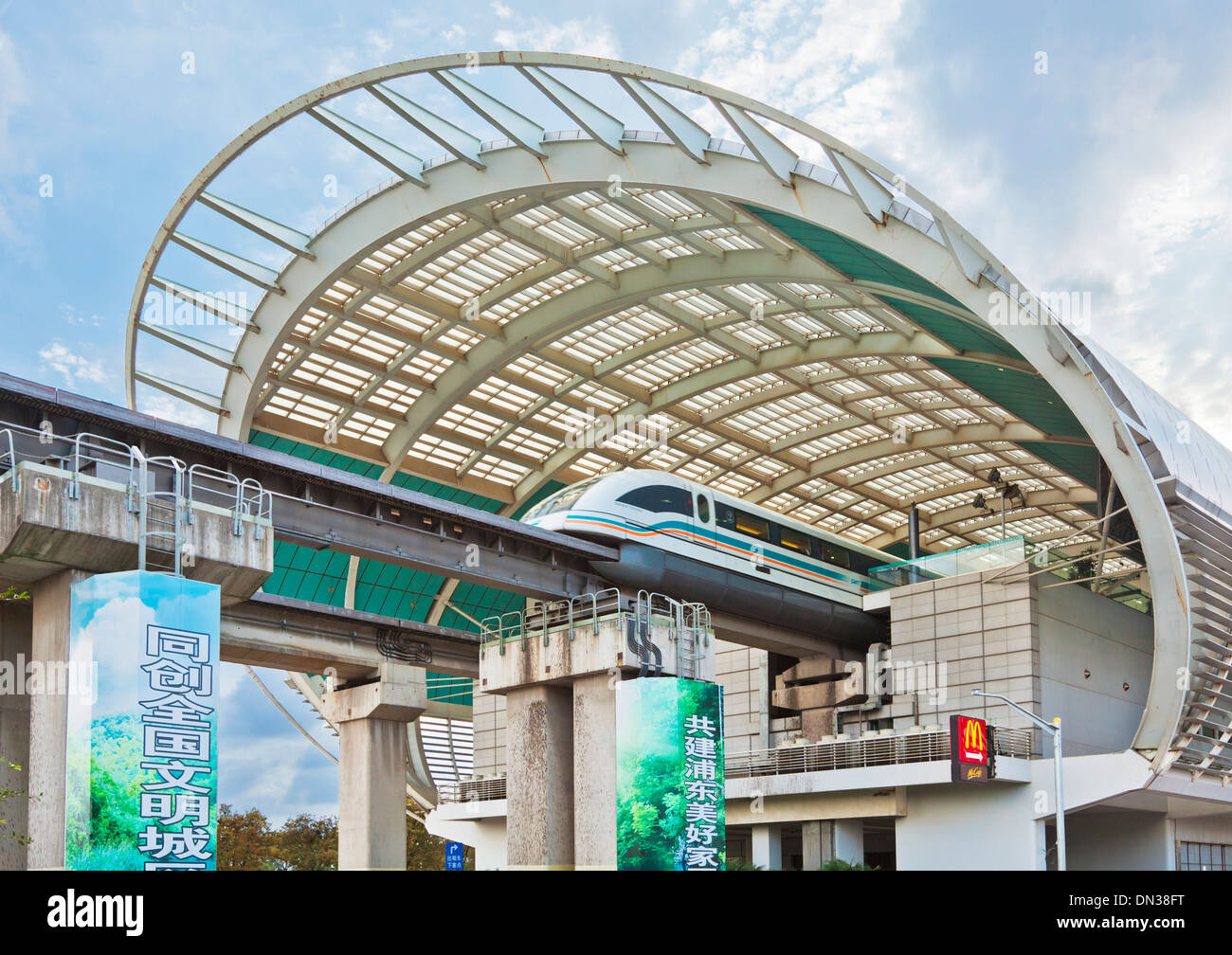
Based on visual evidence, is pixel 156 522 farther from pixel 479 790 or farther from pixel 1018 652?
pixel 479 790

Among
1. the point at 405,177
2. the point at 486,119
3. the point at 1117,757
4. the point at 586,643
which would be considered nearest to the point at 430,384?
the point at 405,177

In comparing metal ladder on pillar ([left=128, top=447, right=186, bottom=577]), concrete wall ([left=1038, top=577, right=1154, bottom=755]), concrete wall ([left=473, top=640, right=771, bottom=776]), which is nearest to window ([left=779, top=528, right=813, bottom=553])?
concrete wall ([left=473, top=640, right=771, bottom=776])

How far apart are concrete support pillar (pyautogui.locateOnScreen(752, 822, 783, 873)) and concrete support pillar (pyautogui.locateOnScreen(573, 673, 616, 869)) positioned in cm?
1242

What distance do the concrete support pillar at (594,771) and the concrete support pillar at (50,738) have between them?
12331 mm

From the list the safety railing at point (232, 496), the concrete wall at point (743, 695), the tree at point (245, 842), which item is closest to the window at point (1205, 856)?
the concrete wall at point (743, 695)

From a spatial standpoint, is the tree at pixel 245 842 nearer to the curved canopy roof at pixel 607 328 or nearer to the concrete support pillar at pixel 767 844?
the curved canopy roof at pixel 607 328

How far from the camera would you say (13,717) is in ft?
70.4

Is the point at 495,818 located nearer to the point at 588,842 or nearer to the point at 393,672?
the point at 393,672

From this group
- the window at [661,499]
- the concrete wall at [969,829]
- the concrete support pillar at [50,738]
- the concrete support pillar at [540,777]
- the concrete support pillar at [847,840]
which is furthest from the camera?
the concrete support pillar at [847,840]

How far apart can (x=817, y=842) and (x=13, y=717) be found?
80.0 ft

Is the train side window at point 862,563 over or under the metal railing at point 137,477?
over

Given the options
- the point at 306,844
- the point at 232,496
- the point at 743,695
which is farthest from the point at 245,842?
the point at 232,496

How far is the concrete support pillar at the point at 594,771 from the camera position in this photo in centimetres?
2786
